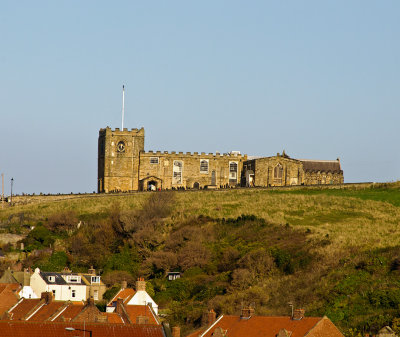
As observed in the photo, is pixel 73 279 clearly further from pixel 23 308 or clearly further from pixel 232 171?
pixel 232 171

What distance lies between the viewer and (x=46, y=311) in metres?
58.3

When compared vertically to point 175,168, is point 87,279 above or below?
below

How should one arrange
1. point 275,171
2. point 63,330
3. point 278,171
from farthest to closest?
point 278,171
point 275,171
point 63,330

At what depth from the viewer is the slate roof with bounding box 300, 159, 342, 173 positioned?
12490cm

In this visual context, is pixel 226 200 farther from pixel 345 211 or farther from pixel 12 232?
pixel 12 232

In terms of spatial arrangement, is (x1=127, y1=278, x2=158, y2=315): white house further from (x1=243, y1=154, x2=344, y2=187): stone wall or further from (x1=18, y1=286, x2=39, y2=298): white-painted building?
(x1=243, y1=154, x2=344, y2=187): stone wall

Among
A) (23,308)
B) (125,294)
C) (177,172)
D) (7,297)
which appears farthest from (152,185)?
(23,308)

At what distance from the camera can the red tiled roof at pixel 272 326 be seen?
5009cm

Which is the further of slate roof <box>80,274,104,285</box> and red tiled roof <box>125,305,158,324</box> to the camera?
slate roof <box>80,274,104,285</box>

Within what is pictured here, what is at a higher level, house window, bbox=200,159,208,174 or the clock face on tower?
the clock face on tower

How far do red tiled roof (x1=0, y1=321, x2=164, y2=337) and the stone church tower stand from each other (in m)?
74.6

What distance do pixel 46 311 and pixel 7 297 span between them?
9.89 metres

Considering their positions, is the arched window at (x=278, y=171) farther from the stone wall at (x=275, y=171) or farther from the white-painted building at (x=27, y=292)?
the white-painted building at (x=27, y=292)

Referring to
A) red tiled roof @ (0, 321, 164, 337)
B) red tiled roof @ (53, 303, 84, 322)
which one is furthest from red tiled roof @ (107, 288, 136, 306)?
red tiled roof @ (0, 321, 164, 337)
